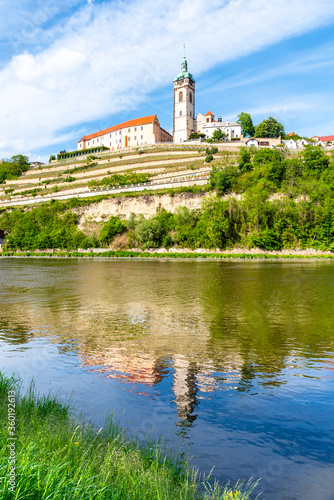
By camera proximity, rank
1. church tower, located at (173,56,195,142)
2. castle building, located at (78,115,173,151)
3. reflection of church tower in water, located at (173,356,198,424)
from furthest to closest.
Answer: church tower, located at (173,56,195,142) → castle building, located at (78,115,173,151) → reflection of church tower in water, located at (173,356,198,424)

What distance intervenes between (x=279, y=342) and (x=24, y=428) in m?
8.03

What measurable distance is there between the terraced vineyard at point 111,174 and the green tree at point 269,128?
104 feet

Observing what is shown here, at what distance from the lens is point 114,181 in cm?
9550

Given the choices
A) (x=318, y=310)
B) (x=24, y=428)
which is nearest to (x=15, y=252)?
(x=318, y=310)

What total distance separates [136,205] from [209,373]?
79.0 metres

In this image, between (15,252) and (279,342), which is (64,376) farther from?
(15,252)

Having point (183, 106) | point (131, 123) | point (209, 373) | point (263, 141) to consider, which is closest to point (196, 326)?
point (209, 373)

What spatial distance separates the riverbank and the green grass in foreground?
200 feet

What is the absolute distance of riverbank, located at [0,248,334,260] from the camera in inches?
2477

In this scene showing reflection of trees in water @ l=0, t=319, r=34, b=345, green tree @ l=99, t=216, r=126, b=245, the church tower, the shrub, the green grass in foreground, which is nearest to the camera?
the green grass in foreground

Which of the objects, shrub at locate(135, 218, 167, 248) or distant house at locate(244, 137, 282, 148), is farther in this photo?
distant house at locate(244, 137, 282, 148)

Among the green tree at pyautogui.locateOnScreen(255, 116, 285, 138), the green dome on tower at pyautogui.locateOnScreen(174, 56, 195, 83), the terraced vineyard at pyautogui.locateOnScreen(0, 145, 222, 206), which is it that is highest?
the green dome on tower at pyautogui.locateOnScreen(174, 56, 195, 83)

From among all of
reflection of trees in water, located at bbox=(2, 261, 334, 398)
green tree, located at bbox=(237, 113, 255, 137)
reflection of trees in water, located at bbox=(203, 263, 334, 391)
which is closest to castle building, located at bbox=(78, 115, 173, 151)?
green tree, located at bbox=(237, 113, 255, 137)

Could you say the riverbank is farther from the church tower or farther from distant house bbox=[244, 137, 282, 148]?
the church tower
